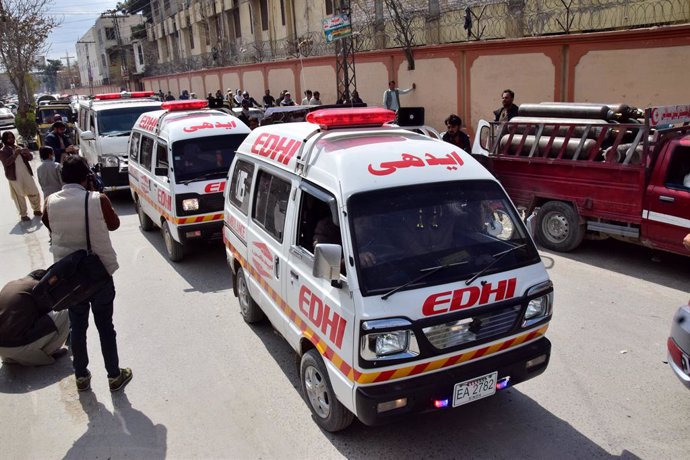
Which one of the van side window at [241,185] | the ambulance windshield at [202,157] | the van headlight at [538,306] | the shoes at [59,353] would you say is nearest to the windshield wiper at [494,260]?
the van headlight at [538,306]

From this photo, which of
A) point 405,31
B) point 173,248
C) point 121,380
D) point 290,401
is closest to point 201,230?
point 173,248

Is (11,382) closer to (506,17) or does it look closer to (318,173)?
(318,173)

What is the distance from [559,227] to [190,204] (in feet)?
17.2

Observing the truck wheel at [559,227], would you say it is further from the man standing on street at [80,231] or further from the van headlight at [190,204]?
the man standing on street at [80,231]

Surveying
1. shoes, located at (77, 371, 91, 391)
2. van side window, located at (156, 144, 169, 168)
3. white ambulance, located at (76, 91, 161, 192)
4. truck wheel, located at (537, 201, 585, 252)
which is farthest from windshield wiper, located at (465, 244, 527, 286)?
white ambulance, located at (76, 91, 161, 192)

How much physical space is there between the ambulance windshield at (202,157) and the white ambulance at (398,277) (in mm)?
3704

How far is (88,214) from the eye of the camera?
4445mm

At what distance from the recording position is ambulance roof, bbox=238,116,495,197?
3.87 m

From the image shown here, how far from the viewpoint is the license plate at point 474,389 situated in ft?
11.8

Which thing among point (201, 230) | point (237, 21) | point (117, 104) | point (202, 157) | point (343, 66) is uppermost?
point (237, 21)

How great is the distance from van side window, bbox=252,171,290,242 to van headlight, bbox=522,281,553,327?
6.45ft

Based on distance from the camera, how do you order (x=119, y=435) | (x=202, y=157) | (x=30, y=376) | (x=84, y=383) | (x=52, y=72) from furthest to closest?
(x=52, y=72)
(x=202, y=157)
(x=30, y=376)
(x=84, y=383)
(x=119, y=435)

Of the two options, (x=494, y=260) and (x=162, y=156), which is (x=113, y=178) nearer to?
(x=162, y=156)

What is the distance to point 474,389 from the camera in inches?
144
